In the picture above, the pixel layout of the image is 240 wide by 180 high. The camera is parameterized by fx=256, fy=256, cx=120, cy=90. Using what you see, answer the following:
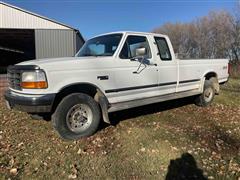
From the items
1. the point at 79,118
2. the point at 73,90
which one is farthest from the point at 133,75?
the point at 79,118

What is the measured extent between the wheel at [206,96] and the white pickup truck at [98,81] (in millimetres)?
961

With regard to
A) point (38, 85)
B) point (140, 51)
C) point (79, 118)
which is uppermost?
point (140, 51)

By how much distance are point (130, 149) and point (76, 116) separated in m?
→ 1.26

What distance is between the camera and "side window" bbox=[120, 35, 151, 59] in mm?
5746

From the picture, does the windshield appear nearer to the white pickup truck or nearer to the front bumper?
the white pickup truck

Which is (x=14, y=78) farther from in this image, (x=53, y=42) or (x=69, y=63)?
(x=53, y=42)

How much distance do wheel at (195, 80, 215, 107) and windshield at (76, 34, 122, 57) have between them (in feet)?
11.4

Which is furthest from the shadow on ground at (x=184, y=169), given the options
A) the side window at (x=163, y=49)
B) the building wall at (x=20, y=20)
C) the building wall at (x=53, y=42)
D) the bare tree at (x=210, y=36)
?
the bare tree at (x=210, y=36)

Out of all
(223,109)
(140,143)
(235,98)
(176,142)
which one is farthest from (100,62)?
(235,98)

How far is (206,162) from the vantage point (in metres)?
4.34

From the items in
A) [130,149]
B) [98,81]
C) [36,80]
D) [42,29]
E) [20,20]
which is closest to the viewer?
[36,80]

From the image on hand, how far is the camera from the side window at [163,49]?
21.5ft

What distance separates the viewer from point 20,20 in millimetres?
18625

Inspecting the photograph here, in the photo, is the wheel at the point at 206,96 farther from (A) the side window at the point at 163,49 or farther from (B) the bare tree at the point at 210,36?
(B) the bare tree at the point at 210,36
